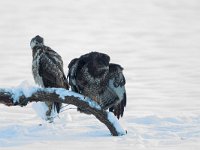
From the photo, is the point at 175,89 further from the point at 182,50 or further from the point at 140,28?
the point at 140,28

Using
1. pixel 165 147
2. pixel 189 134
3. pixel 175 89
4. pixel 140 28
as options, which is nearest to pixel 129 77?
pixel 175 89

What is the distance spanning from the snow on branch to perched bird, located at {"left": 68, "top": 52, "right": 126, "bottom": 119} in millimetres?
717

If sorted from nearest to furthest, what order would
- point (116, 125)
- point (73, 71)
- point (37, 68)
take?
point (116, 125) < point (73, 71) < point (37, 68)

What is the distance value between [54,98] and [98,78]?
1.31 meters

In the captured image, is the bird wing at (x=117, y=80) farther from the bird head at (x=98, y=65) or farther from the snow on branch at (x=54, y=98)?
the snow on branch at (x=54, y=98)

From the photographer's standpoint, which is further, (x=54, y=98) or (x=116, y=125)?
(x=116, y=125)

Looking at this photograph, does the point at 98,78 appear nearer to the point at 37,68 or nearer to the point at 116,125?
the point at 116,125

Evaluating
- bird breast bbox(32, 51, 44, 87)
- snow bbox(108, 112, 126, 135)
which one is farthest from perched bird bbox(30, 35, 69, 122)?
snow bbox(108, 112, 126, 135)

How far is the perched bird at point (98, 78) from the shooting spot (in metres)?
9.94

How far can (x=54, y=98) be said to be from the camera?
888cm

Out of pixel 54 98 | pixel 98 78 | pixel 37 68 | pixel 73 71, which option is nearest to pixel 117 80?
pixel 98 78

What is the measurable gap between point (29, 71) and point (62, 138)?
11.2m

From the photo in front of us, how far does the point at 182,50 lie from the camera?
26.7 m

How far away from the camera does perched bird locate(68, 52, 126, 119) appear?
9.94 metres
